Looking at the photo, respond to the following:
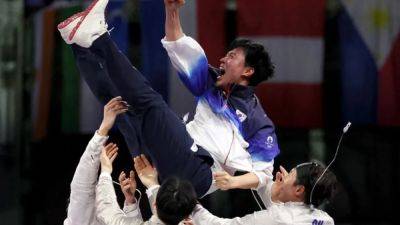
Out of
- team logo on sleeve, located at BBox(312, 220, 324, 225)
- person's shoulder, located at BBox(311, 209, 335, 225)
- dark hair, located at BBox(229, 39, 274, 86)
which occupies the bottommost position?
team logo on sleeve, located at BBox(312, 220, 324, 225)

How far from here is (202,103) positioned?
388cm

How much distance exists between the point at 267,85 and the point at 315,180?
2.63 meters

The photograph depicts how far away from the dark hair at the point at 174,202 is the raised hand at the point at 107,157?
0.49 meters

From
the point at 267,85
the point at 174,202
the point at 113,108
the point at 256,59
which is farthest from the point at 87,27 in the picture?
the point at 267,85

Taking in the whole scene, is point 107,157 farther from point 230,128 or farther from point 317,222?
point 317,222

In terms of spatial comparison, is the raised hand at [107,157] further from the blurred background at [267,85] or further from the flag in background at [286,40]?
the flag in background at [286,40]

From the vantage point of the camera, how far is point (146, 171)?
363 cm

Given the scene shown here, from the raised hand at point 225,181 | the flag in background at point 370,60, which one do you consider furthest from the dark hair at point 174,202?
the flag in background at point 370,60

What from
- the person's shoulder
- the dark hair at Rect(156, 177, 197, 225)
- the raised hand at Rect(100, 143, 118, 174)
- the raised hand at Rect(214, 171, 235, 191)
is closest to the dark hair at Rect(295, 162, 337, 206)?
the person's shoulder

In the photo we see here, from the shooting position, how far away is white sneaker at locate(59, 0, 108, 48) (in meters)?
3.55

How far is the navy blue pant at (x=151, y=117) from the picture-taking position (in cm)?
358

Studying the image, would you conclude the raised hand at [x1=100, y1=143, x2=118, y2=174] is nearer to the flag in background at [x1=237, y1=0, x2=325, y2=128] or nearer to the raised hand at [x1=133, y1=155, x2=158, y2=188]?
the raised hand at [x1=133, y1=155, x2=158, y2=188]

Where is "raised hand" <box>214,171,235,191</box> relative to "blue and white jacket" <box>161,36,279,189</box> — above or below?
below

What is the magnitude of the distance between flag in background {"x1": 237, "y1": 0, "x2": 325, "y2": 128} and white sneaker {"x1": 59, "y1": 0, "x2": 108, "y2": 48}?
2.48 metres
